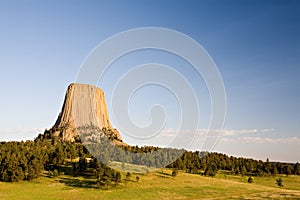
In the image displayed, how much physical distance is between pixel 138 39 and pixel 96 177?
1683 inches

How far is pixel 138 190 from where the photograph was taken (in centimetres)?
7731

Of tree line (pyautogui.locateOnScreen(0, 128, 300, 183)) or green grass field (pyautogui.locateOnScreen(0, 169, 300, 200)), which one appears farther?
tree line (pyautogui.locateOnScreen(0, 128, 300, 183))

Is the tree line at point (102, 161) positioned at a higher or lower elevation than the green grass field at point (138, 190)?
higher

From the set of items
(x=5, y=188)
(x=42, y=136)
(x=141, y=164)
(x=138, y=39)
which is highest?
(x=138, y=39)

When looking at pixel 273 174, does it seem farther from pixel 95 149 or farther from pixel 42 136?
pixel 42 136

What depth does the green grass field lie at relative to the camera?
2802 inches

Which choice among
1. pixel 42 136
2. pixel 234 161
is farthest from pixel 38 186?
pixel 42 136

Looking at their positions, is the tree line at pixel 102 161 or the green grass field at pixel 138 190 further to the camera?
the tree line at pixel 102 161

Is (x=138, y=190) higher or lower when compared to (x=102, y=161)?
lower

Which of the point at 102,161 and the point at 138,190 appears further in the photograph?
the point at 102,161

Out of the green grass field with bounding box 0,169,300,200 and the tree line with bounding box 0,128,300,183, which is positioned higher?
the tree line with bounding box 0,128,300,183

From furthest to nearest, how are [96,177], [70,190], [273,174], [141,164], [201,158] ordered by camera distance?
1. [201,158]
2. [273,174]
3. [141,164]
4. [96,177]
5. [70,190]

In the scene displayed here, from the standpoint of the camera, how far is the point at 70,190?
75375 millimetres

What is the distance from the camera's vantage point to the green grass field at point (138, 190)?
7117 centimetres
